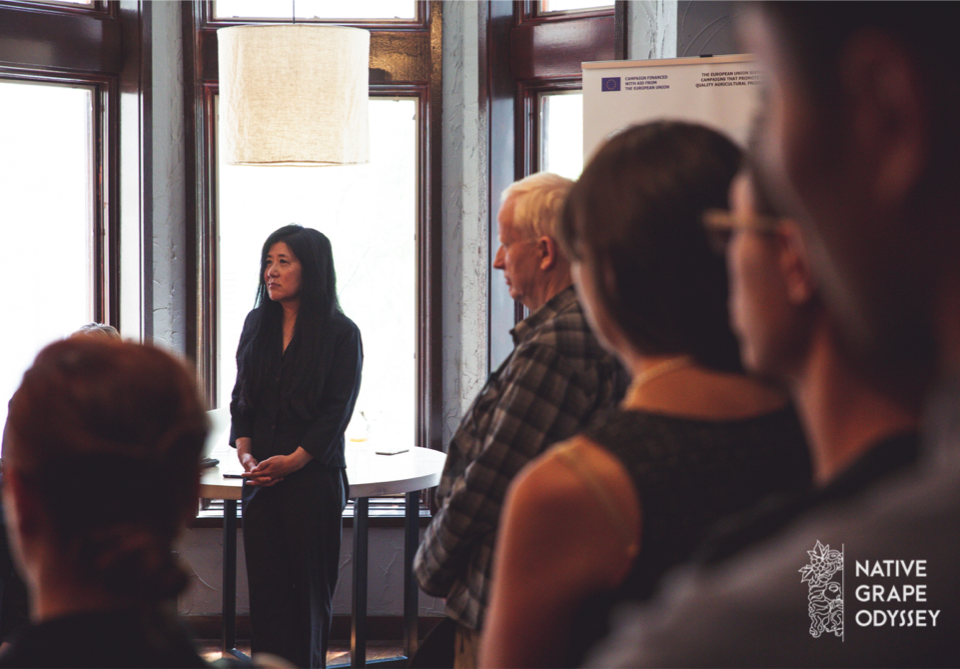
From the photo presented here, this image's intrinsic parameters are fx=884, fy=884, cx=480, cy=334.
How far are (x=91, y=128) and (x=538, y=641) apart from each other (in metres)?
3.50

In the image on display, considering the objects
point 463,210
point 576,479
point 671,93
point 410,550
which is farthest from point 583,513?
point 463,210

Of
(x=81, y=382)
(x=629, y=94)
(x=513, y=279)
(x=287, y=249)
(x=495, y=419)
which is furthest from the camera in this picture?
Result: (x=287, y=249)

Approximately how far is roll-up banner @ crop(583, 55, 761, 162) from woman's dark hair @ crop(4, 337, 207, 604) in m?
1.87

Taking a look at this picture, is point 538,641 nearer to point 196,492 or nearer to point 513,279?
point 196,492

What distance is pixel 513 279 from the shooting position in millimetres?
1615

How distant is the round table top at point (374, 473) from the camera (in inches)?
113

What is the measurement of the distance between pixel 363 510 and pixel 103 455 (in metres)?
2.34

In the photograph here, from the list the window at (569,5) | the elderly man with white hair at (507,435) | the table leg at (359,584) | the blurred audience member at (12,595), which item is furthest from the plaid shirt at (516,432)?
the window at (569,5)

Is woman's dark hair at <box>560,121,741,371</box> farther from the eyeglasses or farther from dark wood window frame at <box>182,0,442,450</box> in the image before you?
dark wood window frame at <box>182,0,442,450</box>

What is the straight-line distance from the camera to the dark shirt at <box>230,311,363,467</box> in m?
2.83

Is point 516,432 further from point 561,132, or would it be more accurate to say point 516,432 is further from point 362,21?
point 362,21

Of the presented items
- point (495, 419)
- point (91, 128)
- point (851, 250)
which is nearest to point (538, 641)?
point (851, 250)

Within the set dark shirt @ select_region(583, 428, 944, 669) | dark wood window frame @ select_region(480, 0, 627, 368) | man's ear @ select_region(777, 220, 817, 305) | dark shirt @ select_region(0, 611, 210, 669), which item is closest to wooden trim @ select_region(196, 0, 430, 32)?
dark wood window frame @ select_region(480, 0, 627, 368)

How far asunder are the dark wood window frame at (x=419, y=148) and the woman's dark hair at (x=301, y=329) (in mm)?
805
